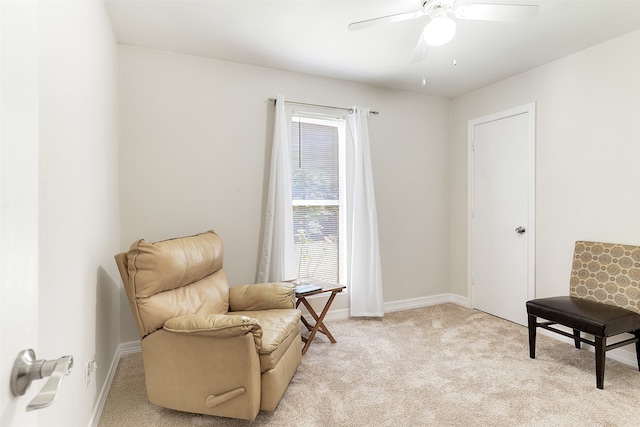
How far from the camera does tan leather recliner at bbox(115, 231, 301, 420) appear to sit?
68.7 inches

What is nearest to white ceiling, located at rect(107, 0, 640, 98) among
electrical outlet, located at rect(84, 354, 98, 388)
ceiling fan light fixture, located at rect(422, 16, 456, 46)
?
ceiling fan light fixture, located at rect(422, 16, 456, 46)

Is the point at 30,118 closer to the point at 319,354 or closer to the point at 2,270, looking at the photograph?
the point at 2,270

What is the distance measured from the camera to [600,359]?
2197 millimetres

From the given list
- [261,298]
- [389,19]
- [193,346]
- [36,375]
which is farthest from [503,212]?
[36,375]

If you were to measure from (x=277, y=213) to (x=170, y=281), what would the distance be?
50.3 inches

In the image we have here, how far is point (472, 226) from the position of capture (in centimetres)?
391

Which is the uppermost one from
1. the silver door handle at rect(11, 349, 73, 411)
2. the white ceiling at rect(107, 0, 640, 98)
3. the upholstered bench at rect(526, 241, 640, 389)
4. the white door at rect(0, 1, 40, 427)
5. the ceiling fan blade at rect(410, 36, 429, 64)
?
the white ceiling at rect(107, 0, 640, 98)

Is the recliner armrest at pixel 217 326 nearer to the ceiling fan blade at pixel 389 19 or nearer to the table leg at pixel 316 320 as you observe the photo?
the table leg at pixel 316 320

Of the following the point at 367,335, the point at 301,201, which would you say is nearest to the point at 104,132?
the point at 301,201

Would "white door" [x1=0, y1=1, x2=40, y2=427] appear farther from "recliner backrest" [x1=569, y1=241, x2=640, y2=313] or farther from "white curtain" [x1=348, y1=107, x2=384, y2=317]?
"recliner backrest" [x1=569, y1=241, x2=640, y2=313]

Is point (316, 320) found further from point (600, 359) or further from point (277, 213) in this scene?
point (600, 359)

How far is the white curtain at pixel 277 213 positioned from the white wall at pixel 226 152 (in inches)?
5.3

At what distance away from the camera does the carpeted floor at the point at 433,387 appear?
1.89 metres

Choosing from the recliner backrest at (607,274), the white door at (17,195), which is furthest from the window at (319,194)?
the white door at (17,195)
